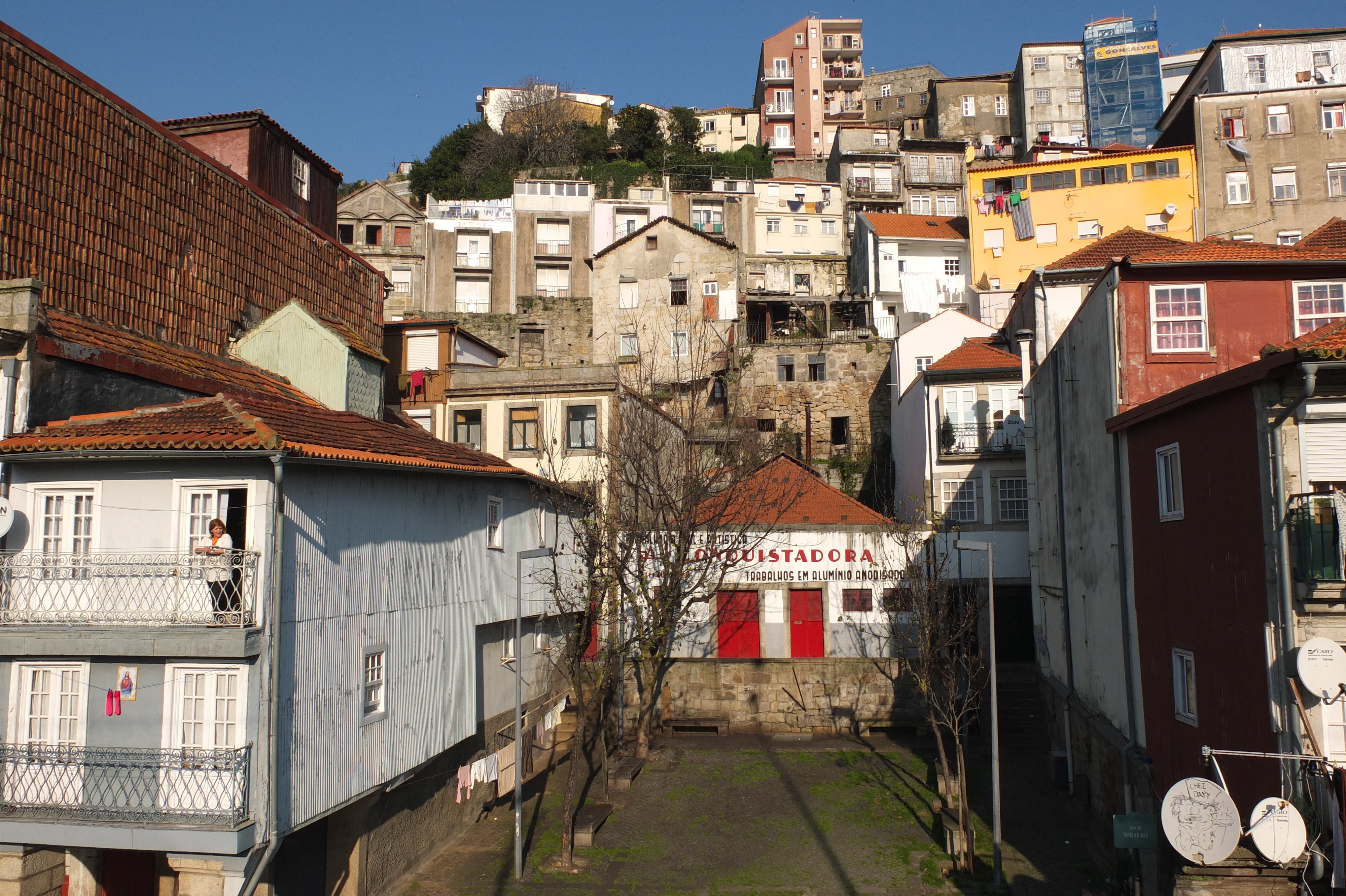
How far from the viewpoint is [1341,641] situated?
11.3m

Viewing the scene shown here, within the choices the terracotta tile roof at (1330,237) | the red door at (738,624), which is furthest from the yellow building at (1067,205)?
the red door at (738,624)

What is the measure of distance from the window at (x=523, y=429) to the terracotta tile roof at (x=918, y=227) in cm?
2671

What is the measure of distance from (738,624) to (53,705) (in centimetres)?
1890

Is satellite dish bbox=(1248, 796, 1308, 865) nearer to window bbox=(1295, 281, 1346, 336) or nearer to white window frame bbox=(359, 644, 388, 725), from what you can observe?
window bbox=(1295, 281, 1346, 336)

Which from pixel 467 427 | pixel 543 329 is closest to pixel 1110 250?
pixel 467 427

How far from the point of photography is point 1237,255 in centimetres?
1719

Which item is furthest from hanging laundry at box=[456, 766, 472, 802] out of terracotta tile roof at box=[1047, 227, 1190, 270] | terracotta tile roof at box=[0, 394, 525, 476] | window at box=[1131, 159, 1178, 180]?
window at box=[1131, 159, 1178, 180]

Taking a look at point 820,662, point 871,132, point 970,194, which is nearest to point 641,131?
point 871,132

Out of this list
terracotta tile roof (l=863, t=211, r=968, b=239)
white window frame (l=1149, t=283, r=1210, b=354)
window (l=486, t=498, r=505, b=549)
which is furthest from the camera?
terracotta tile roof (l=863, t=211, r=968, b=239)

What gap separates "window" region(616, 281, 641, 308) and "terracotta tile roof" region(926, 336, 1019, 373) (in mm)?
19204

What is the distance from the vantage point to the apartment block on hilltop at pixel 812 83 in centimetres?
8475

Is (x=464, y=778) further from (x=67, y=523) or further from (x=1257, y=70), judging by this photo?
(x=1257, y=70)

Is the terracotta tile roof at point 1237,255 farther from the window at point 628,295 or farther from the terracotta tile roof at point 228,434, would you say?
the window at point 628,295

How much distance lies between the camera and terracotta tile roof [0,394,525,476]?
13.8 m
